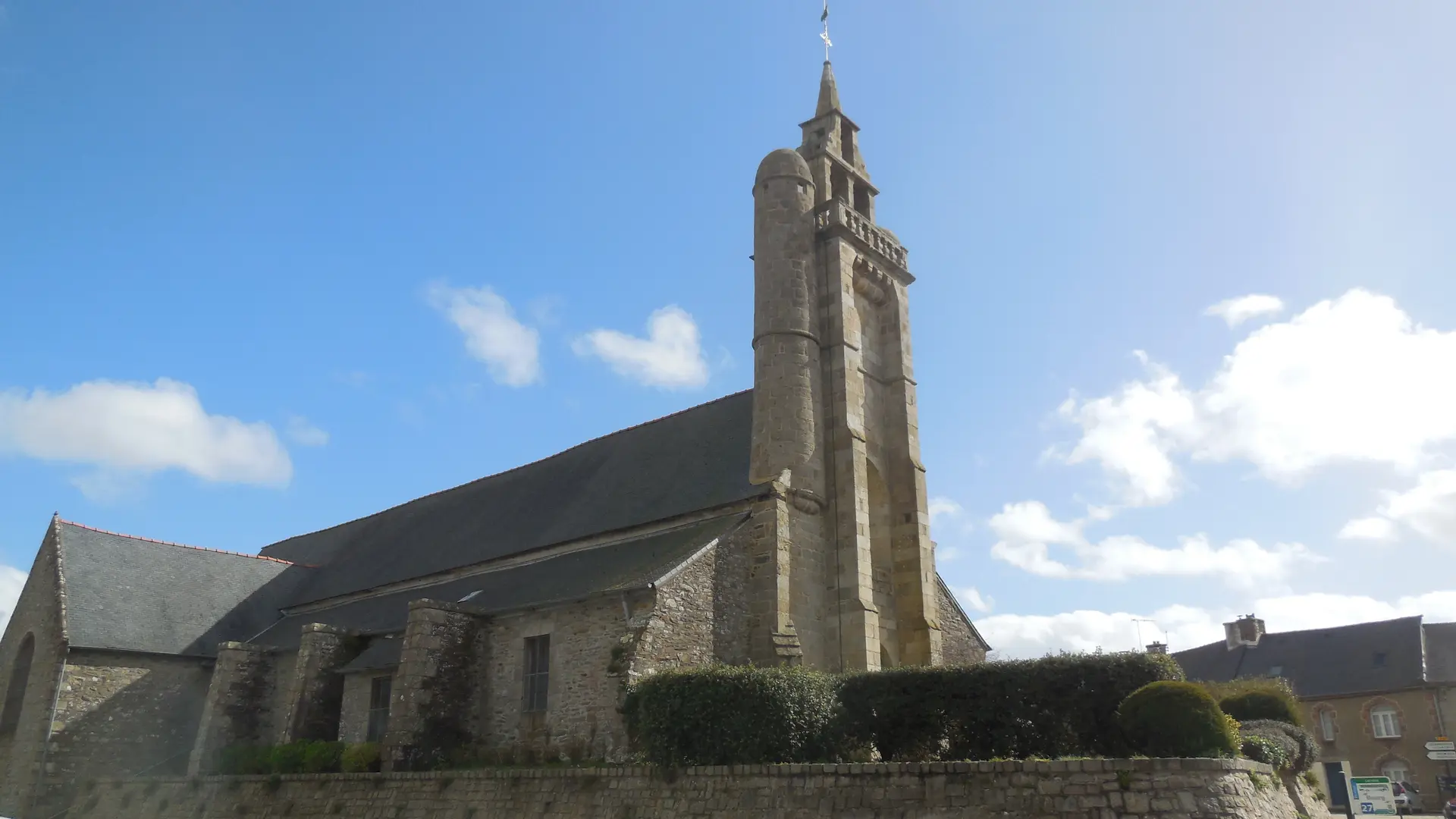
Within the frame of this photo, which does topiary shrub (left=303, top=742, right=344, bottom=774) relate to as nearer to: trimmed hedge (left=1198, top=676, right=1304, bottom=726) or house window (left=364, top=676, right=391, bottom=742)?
house window (left=364, top=676, right=391, bottom=742)

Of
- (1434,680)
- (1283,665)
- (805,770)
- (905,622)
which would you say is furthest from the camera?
(1283,665)

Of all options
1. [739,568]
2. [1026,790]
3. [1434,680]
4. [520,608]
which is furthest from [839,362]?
[1434,680]

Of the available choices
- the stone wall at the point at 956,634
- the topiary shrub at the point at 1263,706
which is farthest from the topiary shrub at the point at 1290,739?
the stone wall at the point at 956,634

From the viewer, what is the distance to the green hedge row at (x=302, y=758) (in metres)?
18.2

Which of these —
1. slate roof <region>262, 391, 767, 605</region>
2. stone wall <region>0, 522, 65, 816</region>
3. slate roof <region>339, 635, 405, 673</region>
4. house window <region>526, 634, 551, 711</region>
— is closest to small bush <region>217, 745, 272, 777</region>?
slate roof <region>339, 635, 405, 673</region>

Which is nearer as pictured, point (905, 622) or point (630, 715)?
point (630, 715)

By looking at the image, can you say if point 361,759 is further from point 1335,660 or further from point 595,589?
point 1335,660

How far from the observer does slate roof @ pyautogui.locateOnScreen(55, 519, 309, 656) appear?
2525cm

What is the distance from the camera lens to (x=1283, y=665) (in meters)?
39.8

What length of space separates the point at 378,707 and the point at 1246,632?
37437mm

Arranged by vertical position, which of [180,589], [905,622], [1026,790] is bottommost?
[1026,790]

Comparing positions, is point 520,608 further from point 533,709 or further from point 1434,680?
point 1434,680

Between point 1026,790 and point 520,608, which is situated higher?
point 520,608

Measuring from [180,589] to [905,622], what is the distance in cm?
2123
